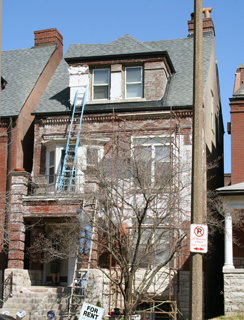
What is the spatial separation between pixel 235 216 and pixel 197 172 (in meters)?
9.58

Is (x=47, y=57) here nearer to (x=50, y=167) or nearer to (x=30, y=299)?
(x=50, y=167)

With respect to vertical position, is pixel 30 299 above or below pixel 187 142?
below

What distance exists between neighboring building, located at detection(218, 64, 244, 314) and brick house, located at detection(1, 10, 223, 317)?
4.19 feet

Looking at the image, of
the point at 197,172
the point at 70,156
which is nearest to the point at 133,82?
the point at 70,156

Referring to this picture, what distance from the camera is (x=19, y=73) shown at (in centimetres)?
2559

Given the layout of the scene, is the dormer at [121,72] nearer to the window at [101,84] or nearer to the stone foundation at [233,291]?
the window at [101,84]

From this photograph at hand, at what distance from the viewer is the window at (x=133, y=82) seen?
22312mm

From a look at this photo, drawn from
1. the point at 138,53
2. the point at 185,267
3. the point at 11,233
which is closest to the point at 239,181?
the point at 185,267

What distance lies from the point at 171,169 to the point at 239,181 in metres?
5.69

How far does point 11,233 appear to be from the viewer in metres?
19.5

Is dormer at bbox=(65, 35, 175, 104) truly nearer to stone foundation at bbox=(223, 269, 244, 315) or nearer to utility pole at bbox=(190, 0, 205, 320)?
stone foundation at bbox=(223, 269, 244, 315)

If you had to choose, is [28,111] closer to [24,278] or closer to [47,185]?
[47,185]

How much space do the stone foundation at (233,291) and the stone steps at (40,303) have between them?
5.35m

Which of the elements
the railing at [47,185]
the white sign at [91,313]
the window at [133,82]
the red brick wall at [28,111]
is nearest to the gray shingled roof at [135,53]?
the red brick wall at [28,111]
